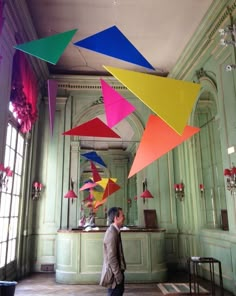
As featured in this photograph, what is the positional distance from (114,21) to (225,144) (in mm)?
2987

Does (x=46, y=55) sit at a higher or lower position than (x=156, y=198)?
higher

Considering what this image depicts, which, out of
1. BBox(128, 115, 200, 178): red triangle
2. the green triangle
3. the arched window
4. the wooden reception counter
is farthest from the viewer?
the arched window

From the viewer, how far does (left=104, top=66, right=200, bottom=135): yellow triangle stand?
97.4 inches

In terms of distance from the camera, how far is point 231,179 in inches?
168

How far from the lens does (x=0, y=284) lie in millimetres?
3066

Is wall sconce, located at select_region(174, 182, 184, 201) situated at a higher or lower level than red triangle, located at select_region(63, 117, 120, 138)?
lower

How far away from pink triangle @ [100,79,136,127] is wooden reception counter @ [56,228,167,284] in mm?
2336

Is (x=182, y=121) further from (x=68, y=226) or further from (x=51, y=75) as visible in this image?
(x=51, y=75)

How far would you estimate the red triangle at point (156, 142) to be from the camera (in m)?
3.44

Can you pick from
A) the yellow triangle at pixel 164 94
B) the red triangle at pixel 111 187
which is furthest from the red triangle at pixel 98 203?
the yellow triangle at pixel 164 94

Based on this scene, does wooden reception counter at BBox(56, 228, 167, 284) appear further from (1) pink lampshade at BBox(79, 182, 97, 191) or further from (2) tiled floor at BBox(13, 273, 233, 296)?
(1) pink lampshade at BBox(79, 182, 97, 191)

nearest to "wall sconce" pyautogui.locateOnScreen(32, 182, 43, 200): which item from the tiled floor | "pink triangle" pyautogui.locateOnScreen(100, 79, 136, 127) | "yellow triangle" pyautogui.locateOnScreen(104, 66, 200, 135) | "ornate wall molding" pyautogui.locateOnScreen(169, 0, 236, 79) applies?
the tiled floor

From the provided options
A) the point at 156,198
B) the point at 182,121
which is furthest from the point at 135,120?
the point at 182,121

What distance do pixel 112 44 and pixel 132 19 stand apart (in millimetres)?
2349
